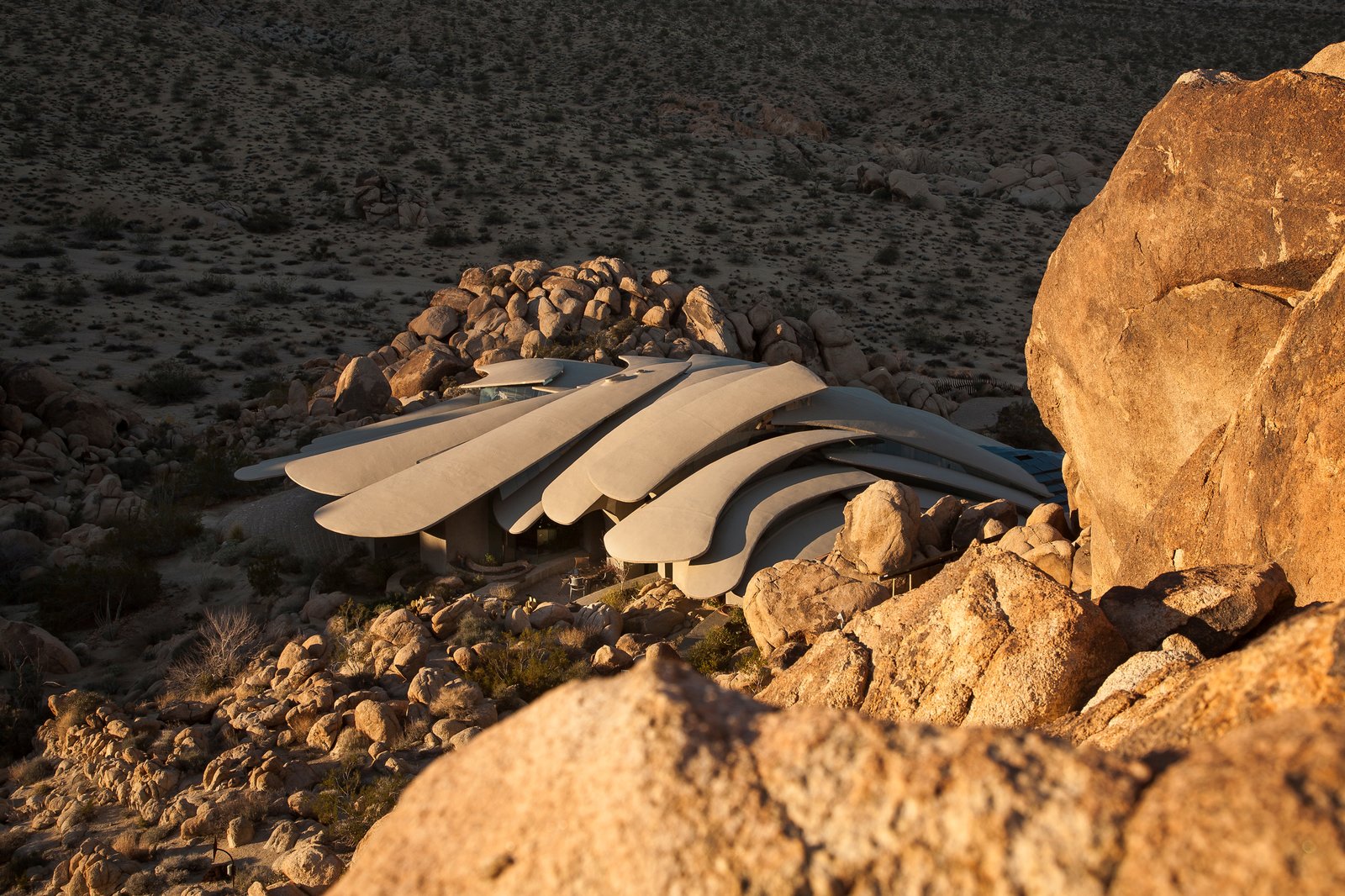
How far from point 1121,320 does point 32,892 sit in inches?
434

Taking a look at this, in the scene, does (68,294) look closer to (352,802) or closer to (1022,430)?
(1022,430)

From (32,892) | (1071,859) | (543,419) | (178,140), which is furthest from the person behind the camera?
(178,140)

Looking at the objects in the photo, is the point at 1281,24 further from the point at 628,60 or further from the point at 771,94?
the point at 628,60

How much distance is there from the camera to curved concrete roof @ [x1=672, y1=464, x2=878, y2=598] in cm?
1569

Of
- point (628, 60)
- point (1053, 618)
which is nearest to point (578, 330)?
point (1053, 618)

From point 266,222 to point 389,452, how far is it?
92.2 feet

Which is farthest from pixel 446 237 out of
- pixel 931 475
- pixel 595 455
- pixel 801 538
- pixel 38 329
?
pixel 801 538

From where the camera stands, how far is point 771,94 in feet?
222

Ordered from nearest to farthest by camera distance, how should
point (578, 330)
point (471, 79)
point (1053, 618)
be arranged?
point (1053, 618), point (578, 330), point (471, 79)

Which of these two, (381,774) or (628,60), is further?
(628,60)

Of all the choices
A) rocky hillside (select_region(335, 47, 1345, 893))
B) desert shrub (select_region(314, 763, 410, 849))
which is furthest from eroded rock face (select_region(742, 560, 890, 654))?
desert shrub (select_region(314, 763, 410, 849))

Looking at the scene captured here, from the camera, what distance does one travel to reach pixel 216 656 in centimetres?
1409

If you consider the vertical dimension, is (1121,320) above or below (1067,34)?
below

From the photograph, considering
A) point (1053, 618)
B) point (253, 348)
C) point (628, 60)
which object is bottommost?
point (253, 348)
